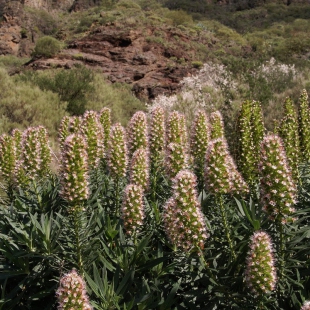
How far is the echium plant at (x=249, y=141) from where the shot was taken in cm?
365

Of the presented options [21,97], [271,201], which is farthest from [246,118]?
[21,97]

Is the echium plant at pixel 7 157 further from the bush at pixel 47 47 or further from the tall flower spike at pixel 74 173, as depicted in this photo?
the bush at pixel 47 47

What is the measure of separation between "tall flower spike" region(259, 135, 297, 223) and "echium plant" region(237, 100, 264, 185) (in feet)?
3.01

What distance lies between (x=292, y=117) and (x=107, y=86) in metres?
14.5

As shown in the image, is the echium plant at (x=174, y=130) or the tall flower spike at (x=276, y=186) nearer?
the tall flower spike at (x=276, y=186)

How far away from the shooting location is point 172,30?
1055 inches

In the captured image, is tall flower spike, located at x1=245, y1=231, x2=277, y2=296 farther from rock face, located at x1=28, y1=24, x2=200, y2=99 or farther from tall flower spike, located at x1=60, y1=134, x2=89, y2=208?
rock face, located at x1=28, y1=24, x2=200, y2=99

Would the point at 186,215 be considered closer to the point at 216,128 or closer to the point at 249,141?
the point at 249,141

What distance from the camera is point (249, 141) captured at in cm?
374

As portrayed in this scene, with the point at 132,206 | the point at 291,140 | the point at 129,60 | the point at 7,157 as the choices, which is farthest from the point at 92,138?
the point at 129,60

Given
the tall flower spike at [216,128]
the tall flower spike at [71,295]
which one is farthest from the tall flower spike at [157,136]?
the tall flower spike at [71,295]

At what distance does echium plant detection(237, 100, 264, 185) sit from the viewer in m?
3.65

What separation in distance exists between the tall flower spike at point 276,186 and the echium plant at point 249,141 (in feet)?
3.01

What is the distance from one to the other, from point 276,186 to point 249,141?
128 cm
